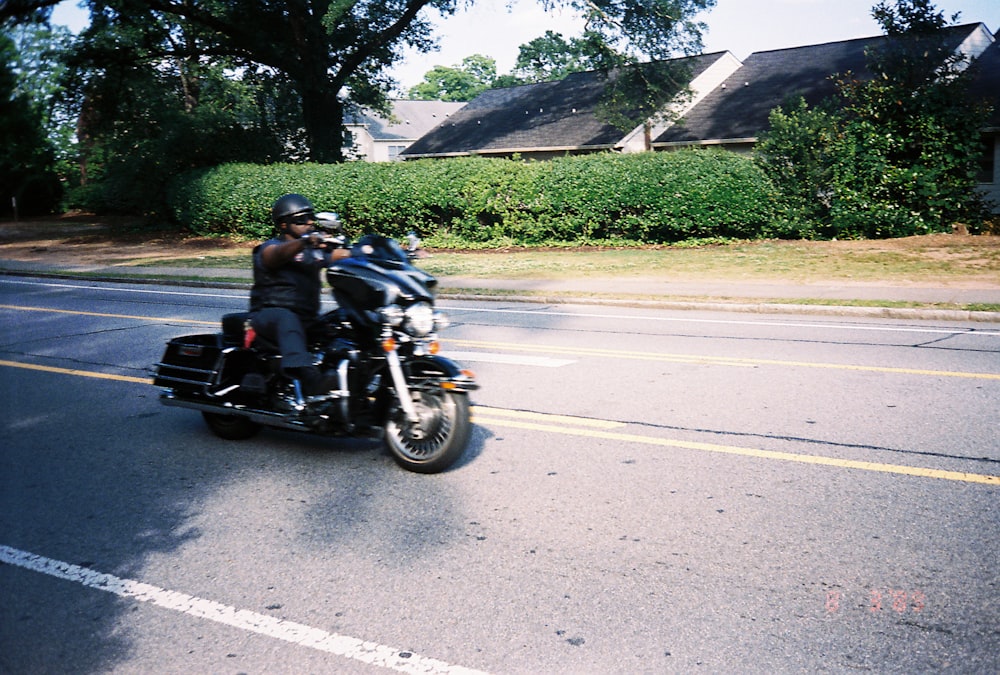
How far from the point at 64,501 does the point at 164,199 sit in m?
30.7

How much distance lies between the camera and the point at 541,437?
6.61 m

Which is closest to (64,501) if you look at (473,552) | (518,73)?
(473,552)

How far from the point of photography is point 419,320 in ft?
18.9

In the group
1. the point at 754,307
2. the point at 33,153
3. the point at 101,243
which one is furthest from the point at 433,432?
the point at 33,153

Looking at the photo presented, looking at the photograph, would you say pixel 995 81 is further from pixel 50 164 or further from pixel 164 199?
pixel 50 164

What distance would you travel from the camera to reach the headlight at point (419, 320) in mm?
5738

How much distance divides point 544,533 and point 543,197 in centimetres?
1971

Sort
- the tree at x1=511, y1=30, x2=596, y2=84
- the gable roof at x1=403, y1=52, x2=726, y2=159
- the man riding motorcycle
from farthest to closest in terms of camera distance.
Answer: the tree at x1=511, y1=30, x2=596, y2=84 < the gable roof at x1=403, y1=52, x2=726, y2=159 < the man riding motorcycle

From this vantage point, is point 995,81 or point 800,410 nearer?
point 800,410

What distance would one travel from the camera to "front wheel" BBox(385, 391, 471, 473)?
5738 mm

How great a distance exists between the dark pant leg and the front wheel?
0.74 m

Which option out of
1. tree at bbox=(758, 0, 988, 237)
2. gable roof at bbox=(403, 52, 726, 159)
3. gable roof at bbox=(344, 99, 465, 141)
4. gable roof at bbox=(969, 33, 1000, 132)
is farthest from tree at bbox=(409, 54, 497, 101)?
tree at bbox=(758, 0, 988, 237)

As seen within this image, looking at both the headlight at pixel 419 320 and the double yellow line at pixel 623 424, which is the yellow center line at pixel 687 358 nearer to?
the double yellow line at pixel 623 424

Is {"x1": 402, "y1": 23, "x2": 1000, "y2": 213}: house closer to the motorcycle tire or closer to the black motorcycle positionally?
the motorcycle tire
